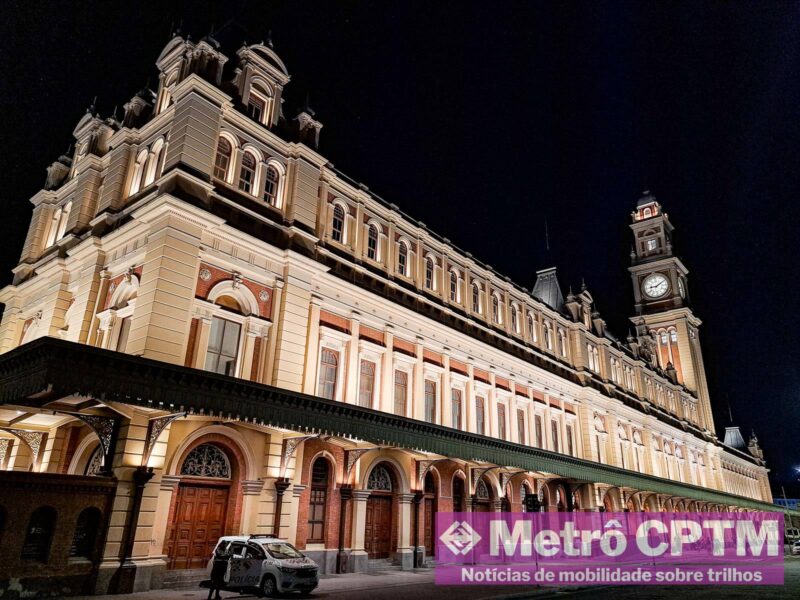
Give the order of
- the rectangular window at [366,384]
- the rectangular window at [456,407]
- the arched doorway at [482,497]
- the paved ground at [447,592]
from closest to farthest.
Result: the paved ground at [447,592], the rectangular window at [366,384], the arched doorway at [482,497], the rectangular window at [456,407]

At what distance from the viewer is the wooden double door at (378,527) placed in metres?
21.9

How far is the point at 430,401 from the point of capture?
26922 mm

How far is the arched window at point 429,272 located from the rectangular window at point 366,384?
22.5 feet

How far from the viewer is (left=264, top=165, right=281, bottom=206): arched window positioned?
70.3 ft

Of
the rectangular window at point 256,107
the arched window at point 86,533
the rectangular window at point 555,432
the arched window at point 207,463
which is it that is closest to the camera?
the arched window at point 86,533

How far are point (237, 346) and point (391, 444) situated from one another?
6.18m

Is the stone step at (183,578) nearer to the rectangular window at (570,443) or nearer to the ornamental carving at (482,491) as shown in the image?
the ornamental carving at (482,491)

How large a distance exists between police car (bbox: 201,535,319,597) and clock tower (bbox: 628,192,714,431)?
56056mm

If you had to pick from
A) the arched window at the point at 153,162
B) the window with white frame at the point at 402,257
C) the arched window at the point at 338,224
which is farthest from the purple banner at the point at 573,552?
the arched window at the point at 153,162

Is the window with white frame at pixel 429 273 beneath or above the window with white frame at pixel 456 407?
above

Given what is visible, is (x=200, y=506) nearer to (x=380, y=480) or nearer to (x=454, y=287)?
(x=380, y=480)

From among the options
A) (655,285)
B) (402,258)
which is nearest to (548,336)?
(402,258)

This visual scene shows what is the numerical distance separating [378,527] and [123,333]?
40.2 ft

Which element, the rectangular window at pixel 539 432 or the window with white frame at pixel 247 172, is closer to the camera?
the window with white frame at pixel 247 172
